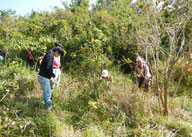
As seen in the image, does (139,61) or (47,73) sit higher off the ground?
(139,61)

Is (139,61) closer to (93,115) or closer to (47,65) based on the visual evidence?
(93,115)

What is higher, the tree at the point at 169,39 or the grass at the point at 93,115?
the tree at the point at 169,39

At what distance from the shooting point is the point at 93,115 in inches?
114

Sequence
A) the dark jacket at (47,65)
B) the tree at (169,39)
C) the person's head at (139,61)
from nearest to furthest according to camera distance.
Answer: the tree at (169,39) < the dark jacket at (47,65) < the person's head at (139,61)

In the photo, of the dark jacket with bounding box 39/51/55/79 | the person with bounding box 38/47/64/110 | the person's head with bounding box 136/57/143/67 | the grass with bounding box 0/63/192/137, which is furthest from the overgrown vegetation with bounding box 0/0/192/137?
the dark jacket with bounding box 39/51/55/79

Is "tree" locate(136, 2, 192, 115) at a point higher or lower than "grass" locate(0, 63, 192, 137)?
higher

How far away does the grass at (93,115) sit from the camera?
2439 millimetres

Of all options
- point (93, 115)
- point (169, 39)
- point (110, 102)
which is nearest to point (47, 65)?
point (93, 115)

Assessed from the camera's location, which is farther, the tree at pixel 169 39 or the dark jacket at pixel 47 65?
the dark jacket at pixel 47 65

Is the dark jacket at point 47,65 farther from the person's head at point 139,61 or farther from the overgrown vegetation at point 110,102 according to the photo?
the person's head at point 139,61

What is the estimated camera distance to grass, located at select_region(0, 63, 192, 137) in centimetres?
244

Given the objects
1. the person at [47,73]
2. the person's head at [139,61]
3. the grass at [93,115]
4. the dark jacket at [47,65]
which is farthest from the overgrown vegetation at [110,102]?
the dark jacket at [47,65]

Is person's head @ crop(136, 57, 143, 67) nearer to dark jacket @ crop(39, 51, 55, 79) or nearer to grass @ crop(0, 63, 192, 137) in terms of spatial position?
grass @ crop(0, 63, 192, 137)

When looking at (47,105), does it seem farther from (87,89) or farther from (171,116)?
(171,116)
